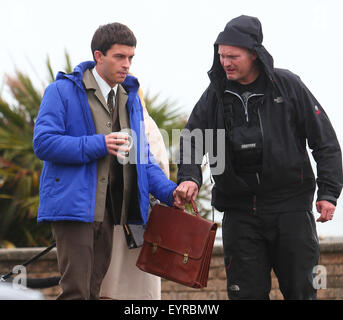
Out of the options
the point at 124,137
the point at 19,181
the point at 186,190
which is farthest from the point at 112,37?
the point at 19,181

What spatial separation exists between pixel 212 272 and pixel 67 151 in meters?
4.57

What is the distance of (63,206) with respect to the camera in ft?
12.6

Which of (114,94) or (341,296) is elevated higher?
(114,94)

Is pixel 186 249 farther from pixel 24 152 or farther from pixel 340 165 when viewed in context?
pixel 24 152

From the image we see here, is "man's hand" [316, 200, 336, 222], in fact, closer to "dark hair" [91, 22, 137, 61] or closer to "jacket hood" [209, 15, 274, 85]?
"jacket hood" [209, 15, 274, 85]

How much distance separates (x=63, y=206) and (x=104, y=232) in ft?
1.25

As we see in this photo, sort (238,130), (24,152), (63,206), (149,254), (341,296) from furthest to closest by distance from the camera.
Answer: (24,152)
(341,296)
(149,254)
(238,130)
(63,206)

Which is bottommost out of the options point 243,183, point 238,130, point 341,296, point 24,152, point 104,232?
point 341,296

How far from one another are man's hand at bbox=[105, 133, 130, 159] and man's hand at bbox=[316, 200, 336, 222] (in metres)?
1.11

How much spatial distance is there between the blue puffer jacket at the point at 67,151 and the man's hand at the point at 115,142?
0.09 feet

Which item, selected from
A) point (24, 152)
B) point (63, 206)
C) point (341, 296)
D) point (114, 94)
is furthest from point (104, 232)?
point (24, 152)

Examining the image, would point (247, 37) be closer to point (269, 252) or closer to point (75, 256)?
point (269, 252)

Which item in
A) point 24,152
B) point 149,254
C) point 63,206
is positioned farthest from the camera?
point 24,152

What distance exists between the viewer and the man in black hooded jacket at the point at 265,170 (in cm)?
407
